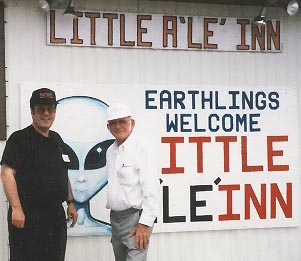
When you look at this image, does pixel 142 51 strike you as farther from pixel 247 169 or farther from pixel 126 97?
pixel 247 169

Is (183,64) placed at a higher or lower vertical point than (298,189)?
higher

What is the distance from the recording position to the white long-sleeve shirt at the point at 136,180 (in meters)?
4.02

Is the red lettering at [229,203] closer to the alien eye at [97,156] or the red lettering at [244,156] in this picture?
the red lettering at [244,156]

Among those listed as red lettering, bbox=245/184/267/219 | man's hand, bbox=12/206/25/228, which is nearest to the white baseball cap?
man's hand, bbox=12/206/25/228

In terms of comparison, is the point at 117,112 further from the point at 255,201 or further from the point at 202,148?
the point at 255,201

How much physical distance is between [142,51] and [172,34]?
358mm

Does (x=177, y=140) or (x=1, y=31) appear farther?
(x=177, y=140)

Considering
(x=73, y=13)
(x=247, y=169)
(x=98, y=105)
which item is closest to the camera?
(x=73, y=13)

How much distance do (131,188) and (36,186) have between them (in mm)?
722

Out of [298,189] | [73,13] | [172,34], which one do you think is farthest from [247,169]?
[73,13]

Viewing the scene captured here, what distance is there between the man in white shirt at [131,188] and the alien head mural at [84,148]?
1056mm

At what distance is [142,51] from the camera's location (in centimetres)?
538

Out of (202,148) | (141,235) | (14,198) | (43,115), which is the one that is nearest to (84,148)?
(43,115)

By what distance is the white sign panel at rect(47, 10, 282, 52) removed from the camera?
5.20 metres
